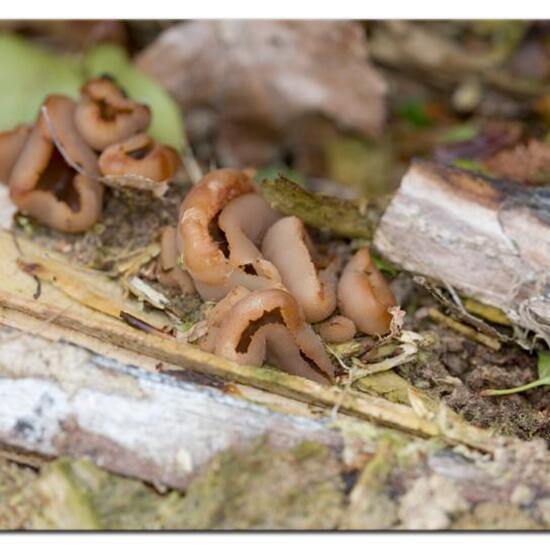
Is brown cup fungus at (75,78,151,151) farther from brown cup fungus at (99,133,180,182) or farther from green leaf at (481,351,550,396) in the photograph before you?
green leaf at (481,351,550,396)

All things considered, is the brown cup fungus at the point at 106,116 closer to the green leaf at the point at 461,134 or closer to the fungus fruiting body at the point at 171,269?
the fungus fruiting body at the point at 171,269

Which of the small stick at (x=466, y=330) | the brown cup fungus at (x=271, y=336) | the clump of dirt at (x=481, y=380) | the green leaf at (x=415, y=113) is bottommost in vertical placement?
the clump of dirt at (x=481, y=380)

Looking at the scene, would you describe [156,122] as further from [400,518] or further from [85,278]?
[400,518]

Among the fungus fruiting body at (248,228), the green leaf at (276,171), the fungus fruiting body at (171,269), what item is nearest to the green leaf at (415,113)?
the green leaf at (276,171)

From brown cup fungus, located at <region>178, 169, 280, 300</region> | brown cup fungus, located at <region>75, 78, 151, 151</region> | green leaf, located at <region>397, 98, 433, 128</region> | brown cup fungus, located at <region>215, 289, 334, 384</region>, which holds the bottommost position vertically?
brown cup fungus, located at <region>215, 289, 334, 384</region>

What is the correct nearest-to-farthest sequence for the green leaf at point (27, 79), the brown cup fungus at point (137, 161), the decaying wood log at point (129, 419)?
the decaying wood log at point (129, 419) → the brown cup fungus at point (137, 161) → the green leaf at point (27, 79)

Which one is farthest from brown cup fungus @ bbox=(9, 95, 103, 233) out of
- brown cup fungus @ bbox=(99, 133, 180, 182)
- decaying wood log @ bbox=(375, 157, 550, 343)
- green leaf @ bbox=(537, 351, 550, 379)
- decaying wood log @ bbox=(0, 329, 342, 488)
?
green leaf @ bbox=(537, 351, 550, 379)

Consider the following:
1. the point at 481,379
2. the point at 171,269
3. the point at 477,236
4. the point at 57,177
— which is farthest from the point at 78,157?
the point at 481,379

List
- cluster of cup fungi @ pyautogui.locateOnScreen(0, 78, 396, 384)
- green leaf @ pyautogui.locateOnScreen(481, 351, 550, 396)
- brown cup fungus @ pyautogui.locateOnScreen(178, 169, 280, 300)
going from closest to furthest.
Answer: cluster of cup fungi @ pyautogui.locateOnScreen(0, 78, 396, 384), brown cup fungus @ pyautogui.locateOnScreen(178, 169, 280, 300), green leaf @ pyautogui.locateOnScreen(481, 351, 550, 396)
